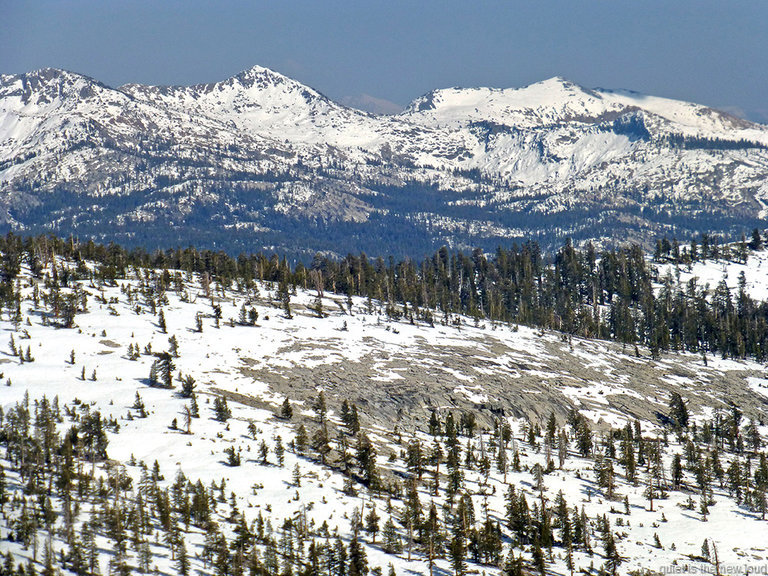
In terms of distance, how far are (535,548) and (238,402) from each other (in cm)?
5349

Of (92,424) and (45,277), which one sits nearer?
(92,424)

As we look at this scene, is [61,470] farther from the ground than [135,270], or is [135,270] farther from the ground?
[135,270]

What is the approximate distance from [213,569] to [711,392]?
127 meters

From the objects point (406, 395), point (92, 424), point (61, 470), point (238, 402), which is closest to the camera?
point (61, 470)

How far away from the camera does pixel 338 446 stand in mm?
106750

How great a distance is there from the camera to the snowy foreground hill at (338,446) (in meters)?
80.8

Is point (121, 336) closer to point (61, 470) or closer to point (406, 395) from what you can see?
point (406, 395)

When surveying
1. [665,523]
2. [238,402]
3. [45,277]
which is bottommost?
[665,523]

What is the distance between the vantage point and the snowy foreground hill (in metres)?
80.8

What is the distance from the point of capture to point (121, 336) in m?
145

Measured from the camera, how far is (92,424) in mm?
97750

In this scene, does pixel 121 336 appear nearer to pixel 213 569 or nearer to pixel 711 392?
pixel 213 569

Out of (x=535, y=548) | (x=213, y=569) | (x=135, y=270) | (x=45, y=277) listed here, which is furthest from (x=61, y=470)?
(x=135, y=270)

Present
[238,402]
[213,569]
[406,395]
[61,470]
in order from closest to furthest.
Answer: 1. [213,569]
2. [61,470]
3. [238,402]
4. [406,395]
